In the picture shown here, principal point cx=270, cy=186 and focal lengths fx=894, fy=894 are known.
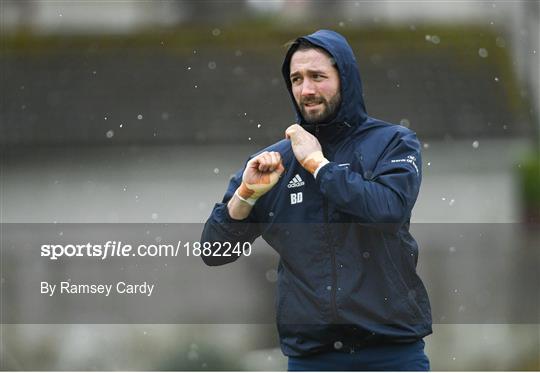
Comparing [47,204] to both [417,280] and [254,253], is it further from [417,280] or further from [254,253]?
[417,280]

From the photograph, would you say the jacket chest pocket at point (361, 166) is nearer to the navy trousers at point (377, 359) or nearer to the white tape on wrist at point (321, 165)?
the white tape on wrist at point (321, 165)

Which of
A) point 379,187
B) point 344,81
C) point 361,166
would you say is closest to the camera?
point 379,187

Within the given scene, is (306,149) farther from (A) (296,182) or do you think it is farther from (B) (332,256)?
(B) (332,256)

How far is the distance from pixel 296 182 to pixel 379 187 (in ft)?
1.05

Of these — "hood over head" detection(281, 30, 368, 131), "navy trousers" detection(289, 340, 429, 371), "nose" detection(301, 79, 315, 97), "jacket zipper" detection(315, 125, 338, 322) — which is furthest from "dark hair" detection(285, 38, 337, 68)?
"navy trousers" detection(289, 340, 429, 371)

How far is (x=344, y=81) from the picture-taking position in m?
2.94

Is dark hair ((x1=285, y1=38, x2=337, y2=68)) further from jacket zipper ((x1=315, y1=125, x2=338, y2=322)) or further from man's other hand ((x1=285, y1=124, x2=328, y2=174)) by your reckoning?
jacket zipper ((x1=315, y1=125, x2=338, y2=322))

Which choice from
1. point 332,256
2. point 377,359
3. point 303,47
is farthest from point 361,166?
point 377,359

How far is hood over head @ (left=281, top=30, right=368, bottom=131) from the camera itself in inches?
115

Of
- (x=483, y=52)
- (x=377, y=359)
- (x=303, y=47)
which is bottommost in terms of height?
(x=377, y=359)

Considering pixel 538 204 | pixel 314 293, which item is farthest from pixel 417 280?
pixel 538 204

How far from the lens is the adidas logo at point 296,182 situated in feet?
9.47

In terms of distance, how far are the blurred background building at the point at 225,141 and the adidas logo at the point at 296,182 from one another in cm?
185

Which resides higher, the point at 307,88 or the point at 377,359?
the point at 307,88
